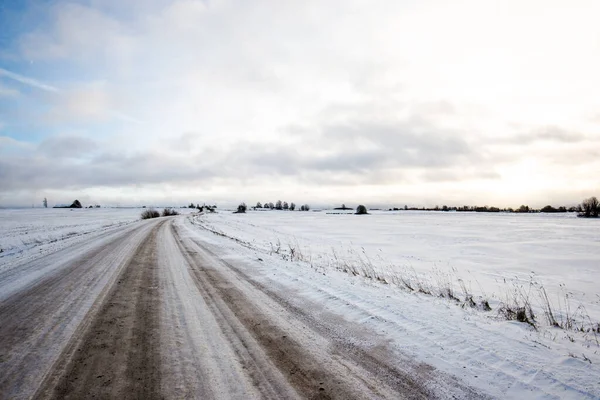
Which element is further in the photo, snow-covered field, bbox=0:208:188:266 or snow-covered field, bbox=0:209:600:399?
snow-covered field, bbox=0:208:188:266

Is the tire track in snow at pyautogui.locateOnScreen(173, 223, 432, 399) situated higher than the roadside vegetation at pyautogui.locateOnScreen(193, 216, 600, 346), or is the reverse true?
the tire track in snow at pyautogui.locateOnScreen(173, 223, 432, 399)

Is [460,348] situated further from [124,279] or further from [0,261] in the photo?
[0,261]

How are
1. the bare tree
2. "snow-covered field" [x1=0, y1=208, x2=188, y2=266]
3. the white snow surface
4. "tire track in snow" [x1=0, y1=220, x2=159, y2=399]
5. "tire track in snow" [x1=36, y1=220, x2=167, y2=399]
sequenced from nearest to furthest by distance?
"tire track in snow" [x1=36, y1=220, x2=167, y2=399]
"tire track in snow" [x1=0, y1=220, x2=159, y2=399]
the white snow surface
"snow-covered field" [x1=0, y1=208, x2=188, y2=266]
the bare tree

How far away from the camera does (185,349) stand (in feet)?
13.5

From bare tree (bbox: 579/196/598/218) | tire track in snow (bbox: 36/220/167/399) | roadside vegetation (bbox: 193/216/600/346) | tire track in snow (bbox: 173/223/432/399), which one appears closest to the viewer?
tire track in snow (bbox: 36/220/167/399)

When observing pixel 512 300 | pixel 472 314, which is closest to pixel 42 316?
pixel 472 314

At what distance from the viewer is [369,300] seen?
667 cm

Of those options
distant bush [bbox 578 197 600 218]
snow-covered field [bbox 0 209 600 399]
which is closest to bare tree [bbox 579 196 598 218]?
distant bush [bbox 578 197 600 218]

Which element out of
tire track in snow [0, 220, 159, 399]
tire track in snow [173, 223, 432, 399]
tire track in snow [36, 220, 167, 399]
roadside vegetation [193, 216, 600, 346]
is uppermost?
tire track in snow [0, 220, 159, 399]

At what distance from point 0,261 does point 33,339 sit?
10515mm

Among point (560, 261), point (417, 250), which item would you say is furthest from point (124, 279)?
point (560, 261)

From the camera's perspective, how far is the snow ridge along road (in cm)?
326

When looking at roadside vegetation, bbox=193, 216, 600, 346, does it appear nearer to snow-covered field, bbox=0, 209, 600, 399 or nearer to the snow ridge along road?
snow-covered field, bbox=0, 209, 600, 399

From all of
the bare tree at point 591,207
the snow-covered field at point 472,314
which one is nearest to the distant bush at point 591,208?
the bare tree at point 591,207
